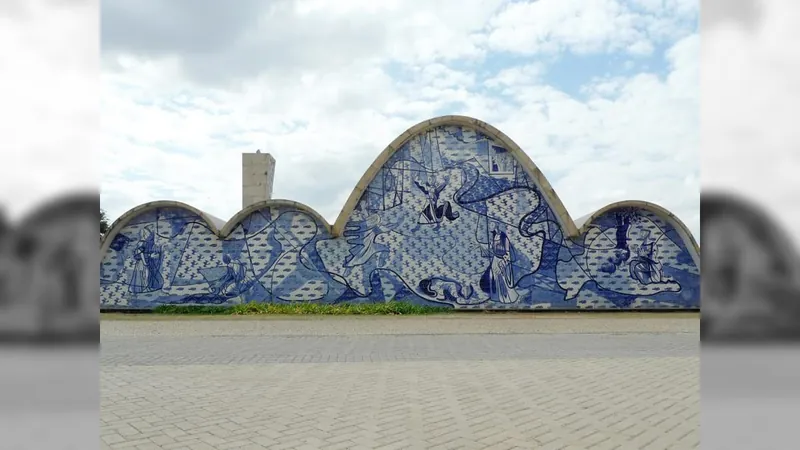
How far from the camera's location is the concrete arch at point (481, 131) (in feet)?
51.5

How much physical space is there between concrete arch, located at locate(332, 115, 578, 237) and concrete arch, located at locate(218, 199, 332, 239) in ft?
1.94

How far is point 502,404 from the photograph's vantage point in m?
5.12

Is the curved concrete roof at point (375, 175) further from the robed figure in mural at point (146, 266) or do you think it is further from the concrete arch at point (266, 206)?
the robed figure in mural at point (146, 266)

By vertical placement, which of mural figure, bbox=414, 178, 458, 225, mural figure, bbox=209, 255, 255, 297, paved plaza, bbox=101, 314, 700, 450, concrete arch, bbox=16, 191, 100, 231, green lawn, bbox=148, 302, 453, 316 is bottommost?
green lawn, bbox=148, 302, 453, 316

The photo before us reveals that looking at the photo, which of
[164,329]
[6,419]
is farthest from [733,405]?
[164,329]

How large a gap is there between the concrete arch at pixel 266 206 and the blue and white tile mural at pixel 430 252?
0.29 feet

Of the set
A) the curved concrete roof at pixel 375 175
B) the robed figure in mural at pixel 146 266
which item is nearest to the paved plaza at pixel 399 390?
the robed figure in mural at pixel 146 266

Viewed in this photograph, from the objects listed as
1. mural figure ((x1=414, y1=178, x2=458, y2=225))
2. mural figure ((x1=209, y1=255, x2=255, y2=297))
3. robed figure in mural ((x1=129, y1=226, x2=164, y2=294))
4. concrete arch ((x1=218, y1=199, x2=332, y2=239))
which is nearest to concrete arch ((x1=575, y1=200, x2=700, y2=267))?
mural figure ((x1=414, y1=178, x2=458, y2=225))

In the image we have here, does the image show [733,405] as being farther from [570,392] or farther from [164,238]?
[164,238]

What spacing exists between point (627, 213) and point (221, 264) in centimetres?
1367

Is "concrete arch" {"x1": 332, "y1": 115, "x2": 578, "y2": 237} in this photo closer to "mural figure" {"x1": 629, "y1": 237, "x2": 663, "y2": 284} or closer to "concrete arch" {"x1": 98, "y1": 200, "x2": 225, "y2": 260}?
"mural figure" {"x1": 629, "y1": 237, "x2": 663, "y2": 284}

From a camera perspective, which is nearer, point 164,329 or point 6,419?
point 6,419

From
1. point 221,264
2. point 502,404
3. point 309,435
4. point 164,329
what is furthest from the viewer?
point 221,264

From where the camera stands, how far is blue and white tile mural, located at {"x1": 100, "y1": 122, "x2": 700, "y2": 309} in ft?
51.2
